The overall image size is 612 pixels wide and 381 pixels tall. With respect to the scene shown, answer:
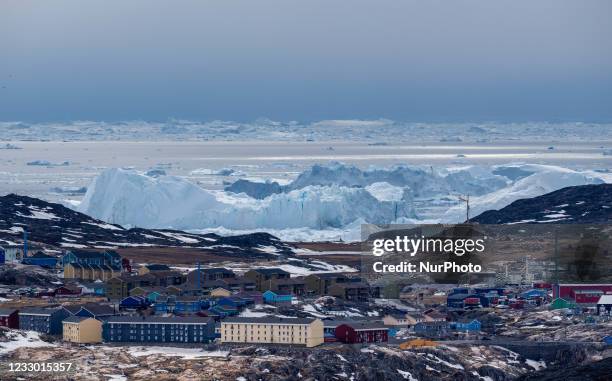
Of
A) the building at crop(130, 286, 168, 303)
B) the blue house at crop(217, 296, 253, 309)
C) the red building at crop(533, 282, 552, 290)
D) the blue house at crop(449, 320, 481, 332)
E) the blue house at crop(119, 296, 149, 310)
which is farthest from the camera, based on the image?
the red building at crop(533, 282, 552, 290)

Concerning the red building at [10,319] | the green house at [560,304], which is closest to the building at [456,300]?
the green house at [560,304]

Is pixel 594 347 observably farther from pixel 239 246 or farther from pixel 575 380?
pixel 239 246

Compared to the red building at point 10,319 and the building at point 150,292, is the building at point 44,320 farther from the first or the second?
the building at point 150,292

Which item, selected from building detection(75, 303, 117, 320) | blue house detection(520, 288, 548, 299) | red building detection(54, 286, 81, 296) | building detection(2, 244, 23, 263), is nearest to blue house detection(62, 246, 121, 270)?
building detection(2, 244, 23, 263)

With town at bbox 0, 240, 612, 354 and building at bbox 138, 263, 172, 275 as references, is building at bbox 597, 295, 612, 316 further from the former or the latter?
building at bbox 138, 263, 172, 275

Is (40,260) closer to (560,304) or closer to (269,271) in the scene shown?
(269,271)

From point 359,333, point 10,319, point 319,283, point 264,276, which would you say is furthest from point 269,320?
point 264,276
